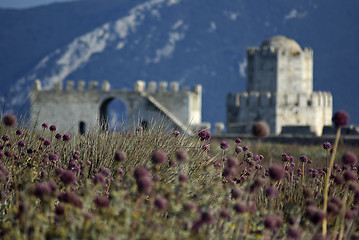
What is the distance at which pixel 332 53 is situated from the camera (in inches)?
4508

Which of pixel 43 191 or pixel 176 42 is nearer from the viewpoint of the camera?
pixel 43 191

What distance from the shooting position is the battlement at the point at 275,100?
43719 mm

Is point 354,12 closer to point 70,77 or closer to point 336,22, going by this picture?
point 336,22

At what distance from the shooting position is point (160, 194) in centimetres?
388

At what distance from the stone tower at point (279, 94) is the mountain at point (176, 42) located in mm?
65115

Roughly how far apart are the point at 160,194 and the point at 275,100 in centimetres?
4060

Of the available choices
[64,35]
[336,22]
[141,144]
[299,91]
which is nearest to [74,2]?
[64,35]

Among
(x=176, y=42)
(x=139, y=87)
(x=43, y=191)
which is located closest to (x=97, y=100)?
(x=139, y=87)

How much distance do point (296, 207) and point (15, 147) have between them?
2.94 metres

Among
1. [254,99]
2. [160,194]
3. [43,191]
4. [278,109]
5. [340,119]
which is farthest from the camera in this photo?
[254,99]

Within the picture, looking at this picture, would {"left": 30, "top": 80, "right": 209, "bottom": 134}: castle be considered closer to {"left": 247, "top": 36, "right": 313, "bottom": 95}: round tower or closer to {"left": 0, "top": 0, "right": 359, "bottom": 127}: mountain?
{"left": 247, "top": 36, "right": 313, "bottom": 95}: round tower

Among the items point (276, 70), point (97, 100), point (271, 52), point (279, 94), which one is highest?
point (271, 52)

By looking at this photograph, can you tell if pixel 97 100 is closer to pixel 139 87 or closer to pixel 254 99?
pixel 139 87

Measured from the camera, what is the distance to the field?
10.6 ft
